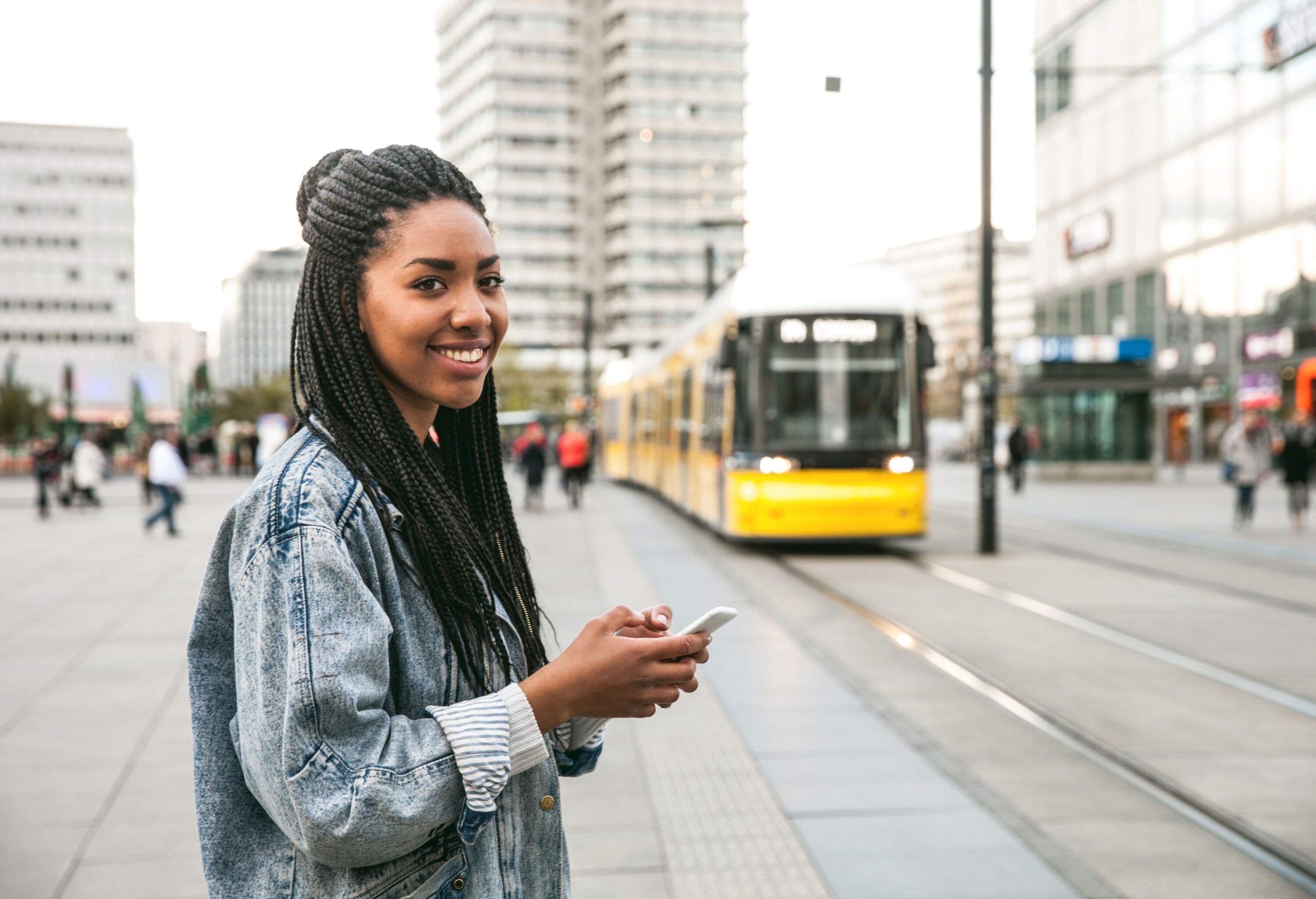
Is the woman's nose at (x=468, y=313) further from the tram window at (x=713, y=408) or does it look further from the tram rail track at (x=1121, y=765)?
the tram window at (x=713, y=408)

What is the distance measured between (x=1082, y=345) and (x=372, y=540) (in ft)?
110

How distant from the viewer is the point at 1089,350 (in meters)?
32.8

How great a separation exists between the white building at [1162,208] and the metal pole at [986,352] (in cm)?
1774

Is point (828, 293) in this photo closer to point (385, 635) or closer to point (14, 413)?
point (385, 635)

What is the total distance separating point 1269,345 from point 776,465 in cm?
3046

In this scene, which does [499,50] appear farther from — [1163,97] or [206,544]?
[206,544]

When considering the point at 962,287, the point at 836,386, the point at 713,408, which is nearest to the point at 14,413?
the point at 713,408

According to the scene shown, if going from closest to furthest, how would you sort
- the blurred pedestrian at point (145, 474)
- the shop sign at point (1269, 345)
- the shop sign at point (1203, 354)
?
1. the blurred pedestrian at point (145, 474)
2. the shop sign at point (1269, 345)
3. the shop sign at point (1203, 354)

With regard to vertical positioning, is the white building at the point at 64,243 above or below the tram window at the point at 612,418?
above

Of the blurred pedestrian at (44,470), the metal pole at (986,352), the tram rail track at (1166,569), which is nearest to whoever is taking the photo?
the tram rail track at (1166,569)

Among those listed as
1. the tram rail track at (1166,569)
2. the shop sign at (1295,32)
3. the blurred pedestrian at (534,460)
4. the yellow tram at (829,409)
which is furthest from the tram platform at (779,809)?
the blurred pedestrian at (534,460)

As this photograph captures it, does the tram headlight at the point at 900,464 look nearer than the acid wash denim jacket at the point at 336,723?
No

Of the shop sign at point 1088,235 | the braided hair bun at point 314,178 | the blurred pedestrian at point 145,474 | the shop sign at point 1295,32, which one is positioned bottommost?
the blurred pedestrian at point 145,474

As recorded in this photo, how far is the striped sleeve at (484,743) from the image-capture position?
4.52 feet
